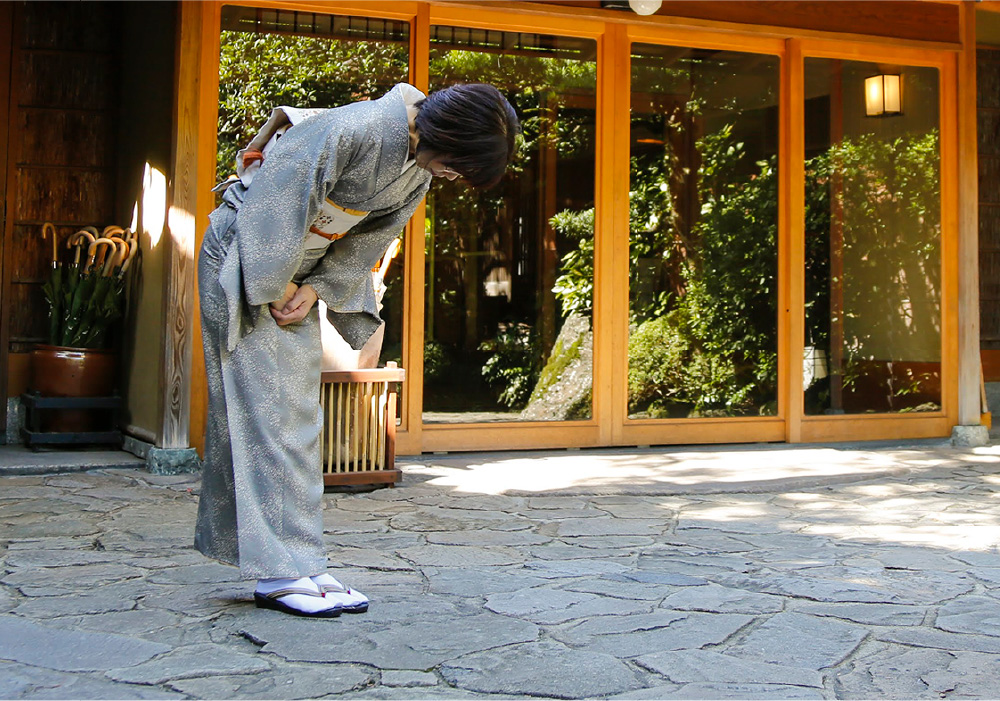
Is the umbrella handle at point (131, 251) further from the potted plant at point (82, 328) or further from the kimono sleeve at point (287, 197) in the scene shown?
the kimono sleeve at point (287, 197)

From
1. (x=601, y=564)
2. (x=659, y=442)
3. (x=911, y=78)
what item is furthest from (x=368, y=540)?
(x=911, y=78)

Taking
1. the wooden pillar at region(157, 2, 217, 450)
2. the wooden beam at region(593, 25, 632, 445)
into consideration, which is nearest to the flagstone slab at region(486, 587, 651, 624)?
the wooden pillar at region(157, 2, 217, 450)

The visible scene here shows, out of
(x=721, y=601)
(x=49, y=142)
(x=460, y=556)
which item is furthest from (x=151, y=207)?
(x=721, y=601)

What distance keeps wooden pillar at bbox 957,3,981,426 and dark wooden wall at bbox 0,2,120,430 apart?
5.16 meters

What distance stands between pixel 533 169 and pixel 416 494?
213 cm

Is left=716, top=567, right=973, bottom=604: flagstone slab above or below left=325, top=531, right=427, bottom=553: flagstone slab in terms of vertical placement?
below

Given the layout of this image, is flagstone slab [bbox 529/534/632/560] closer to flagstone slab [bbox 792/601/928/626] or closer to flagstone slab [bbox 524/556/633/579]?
flagstone slab [bbox 524/556/633/579]

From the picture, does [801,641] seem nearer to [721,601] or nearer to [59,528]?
[721,601]

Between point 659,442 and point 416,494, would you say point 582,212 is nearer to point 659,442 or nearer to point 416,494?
point 659,442

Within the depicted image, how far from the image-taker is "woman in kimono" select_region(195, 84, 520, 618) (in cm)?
246

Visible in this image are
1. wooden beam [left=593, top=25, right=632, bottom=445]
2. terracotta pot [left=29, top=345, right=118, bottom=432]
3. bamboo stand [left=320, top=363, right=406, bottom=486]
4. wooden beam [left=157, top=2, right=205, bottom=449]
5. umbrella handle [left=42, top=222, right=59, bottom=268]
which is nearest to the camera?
bamboo stand [left=320, top=363, right=406, bottom=486]

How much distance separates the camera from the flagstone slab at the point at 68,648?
2205 millimetres

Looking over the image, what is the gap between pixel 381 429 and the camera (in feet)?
15.1

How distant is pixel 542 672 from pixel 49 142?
4927mm
